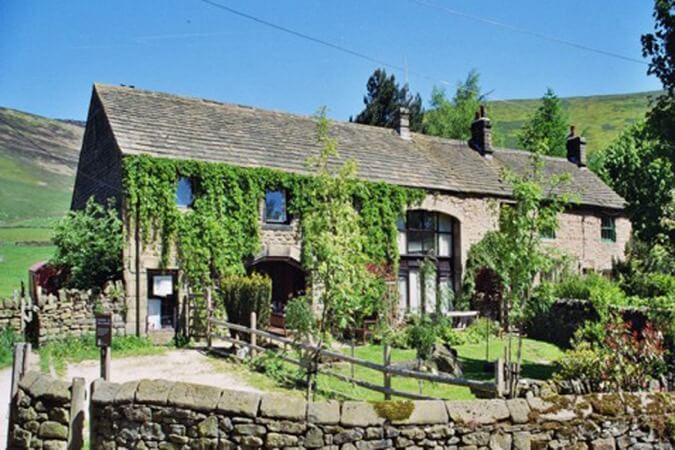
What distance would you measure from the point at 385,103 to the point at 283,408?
44.1 meters

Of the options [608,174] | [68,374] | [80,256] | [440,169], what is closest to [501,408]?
[68,374]

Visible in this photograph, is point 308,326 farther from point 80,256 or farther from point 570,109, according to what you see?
→ point 570,109

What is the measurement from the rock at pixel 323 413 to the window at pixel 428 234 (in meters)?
15.7

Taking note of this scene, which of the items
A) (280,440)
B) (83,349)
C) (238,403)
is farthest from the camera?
(83,349)

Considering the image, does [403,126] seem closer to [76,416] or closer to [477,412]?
[477,412]

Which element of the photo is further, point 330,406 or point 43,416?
point 43,416

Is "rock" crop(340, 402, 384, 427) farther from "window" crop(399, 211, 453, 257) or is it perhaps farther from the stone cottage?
"window" crop(399, 211, 453, 257)

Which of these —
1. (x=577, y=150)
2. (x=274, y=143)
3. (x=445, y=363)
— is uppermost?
(x=577, y=150)

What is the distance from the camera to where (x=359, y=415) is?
6508 millimetres

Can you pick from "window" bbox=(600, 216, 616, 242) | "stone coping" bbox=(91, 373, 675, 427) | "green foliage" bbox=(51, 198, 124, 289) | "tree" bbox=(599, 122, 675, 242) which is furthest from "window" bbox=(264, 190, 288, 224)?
"tree" bbox=(599, 122, 675, 242)

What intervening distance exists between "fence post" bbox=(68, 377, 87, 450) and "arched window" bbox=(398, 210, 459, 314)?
15.0 metres

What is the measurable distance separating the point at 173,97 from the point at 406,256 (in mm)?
10538

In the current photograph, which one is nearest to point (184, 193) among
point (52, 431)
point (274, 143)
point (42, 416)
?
point (274, 143)

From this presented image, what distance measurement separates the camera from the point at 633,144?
3784 cm
